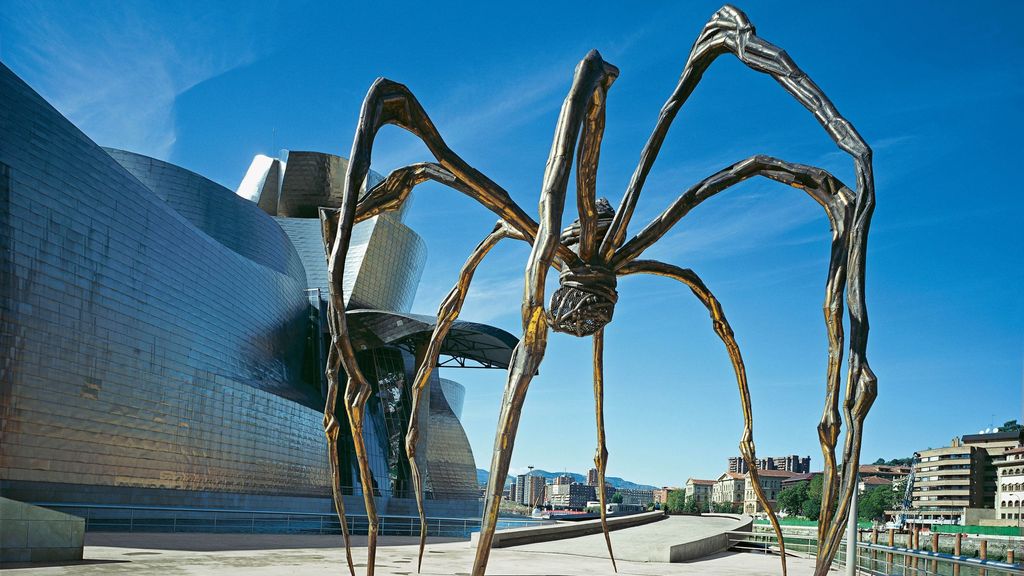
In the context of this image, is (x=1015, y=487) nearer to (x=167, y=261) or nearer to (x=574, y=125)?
(x=167, y=261)

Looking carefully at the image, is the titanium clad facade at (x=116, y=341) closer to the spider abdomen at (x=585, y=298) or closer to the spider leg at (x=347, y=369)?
the spider leg at (x=347, y=369)

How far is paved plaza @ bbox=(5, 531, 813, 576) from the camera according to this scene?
423 inches

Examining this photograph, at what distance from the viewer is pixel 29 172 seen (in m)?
23.7

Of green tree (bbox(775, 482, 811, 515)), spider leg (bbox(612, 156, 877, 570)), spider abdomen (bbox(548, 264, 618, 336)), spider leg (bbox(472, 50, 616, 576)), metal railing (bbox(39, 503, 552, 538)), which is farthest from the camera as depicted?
green tree (bbox(775, 482, 811, 515))

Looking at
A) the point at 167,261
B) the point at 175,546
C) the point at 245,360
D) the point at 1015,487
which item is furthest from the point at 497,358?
the point at 1015,487

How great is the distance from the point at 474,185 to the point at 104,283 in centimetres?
2386

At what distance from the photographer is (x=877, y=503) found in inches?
3634

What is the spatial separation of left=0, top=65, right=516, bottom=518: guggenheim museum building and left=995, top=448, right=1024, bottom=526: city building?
66.6 m

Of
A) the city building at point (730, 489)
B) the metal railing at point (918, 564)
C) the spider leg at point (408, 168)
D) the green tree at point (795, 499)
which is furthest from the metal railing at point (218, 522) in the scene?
the city building at point (730, 489)

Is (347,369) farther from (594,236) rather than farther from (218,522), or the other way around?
(218,522)

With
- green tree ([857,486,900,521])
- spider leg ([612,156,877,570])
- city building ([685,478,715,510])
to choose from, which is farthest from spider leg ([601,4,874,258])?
city building ([685,478,715,510])

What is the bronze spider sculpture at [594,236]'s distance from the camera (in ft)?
15.9

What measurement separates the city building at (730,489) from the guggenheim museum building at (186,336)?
96.9 meters

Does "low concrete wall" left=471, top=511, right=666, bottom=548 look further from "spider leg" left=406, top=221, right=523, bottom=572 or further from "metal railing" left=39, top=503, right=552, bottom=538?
"spider leg" left=406, top=221, right=523, bottom=572
